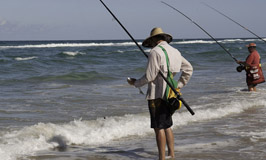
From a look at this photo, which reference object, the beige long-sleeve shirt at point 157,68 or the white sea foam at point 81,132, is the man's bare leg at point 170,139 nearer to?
the beige long-sleeve shirt at point 157,68

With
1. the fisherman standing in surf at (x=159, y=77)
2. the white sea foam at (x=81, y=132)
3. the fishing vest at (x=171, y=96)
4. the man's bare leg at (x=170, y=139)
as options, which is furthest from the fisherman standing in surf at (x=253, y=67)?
the fishing vest at (x=171, y=96)

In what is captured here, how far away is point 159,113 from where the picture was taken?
4.17m

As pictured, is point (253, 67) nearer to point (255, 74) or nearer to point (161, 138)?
point (255, 74)

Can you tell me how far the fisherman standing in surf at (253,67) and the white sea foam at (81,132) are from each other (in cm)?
271

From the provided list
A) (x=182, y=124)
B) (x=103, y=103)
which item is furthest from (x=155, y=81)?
(x=103, y=103)

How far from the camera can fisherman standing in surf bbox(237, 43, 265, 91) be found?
986 centimetres

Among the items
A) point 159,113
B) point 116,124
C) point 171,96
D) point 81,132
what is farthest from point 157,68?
point 116,124

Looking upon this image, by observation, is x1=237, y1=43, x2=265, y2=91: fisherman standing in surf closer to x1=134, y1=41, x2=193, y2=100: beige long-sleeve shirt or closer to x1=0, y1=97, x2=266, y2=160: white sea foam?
x1=0, y1=97, x2=266, y2=160: white sea foam

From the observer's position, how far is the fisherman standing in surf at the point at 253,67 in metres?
9.86

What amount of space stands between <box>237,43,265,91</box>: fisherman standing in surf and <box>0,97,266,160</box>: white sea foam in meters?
2.71

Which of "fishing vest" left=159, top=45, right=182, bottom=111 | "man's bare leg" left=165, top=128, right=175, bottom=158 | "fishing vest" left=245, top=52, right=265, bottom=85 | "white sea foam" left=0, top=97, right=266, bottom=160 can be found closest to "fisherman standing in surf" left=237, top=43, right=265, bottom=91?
"fishing vest" left=245, top=52, right=265, bottom=85

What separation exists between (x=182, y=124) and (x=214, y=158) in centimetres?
221

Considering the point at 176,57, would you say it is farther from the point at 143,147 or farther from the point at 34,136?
the point at 34,136

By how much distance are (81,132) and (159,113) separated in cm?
230
